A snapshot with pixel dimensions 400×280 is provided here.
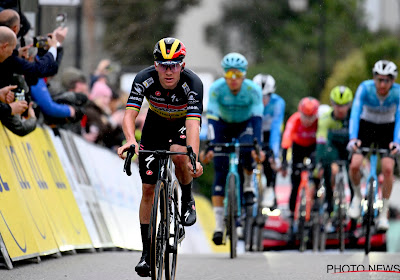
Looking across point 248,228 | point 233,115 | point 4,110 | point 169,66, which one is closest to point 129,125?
point 169,66

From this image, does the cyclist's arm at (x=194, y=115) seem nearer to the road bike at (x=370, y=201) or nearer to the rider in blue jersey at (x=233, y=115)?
the rider in blue jersey at (x=233, y=115)

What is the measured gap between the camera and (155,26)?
49.9 metres

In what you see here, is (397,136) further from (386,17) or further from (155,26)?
(386,17)

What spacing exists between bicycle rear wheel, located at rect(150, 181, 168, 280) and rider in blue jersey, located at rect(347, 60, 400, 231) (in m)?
5.31

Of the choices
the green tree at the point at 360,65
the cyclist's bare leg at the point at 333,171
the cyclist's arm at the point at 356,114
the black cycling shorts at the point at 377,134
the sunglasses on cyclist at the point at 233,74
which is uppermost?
the sunglasses on cyclist at the point at 233,74

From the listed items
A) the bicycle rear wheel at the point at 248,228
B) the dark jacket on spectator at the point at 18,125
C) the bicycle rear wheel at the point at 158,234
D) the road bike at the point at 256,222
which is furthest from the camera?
the road bike at the point at 256,222

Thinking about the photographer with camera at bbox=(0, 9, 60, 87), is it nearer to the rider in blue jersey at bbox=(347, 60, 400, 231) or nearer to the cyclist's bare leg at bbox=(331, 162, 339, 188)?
the rider in blue jersey at bbox=(347, 60, 400, 231)

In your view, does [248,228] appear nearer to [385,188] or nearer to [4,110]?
[385,188]

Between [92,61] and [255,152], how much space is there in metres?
32.3

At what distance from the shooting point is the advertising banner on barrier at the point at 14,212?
399 inches

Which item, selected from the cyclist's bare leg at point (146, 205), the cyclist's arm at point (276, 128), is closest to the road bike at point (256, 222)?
the cyclist's arm at point (276, 128)

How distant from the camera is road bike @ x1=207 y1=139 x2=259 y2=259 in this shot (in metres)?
12.8

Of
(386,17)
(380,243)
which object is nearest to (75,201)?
(380,243)

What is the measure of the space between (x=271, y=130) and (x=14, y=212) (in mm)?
7012
